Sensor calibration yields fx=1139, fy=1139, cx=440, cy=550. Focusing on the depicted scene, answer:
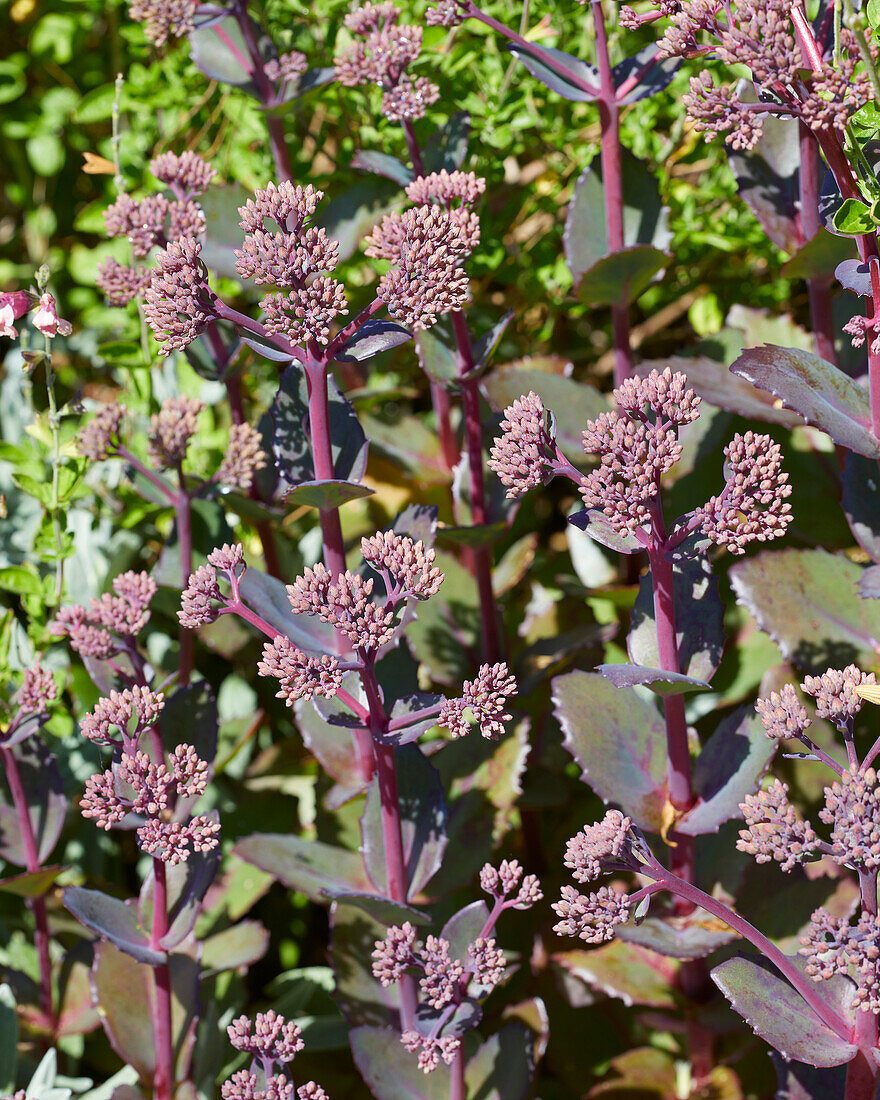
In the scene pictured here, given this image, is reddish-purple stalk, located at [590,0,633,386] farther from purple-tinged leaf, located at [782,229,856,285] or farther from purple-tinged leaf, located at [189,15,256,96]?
purple-tinged leaf, located at [189,15,256,96]

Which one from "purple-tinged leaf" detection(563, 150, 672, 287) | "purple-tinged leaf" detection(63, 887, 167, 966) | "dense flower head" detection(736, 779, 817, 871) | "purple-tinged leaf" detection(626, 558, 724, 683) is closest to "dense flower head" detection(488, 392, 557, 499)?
"purple-tinged leaf" detection(626, 558, 724, 683)

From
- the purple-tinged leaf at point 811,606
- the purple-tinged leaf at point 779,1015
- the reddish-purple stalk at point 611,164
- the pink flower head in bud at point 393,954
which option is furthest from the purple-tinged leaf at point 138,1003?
the reddish-purple stalk at point 611,164

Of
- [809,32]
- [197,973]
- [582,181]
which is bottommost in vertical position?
[197,973]

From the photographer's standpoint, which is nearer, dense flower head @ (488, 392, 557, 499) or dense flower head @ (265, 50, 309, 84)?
dense flower head @ (488, 392, 557, 499)

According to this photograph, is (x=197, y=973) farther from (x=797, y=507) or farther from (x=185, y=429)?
(x=797, y=507)

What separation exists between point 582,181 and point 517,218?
1.25 feet

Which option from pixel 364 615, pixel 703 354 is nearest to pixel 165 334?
pixel 364 615

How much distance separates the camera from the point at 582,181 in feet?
3.54

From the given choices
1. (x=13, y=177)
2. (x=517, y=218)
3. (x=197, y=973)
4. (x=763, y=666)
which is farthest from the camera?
(x=13, y=177)

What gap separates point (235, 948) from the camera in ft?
3.56

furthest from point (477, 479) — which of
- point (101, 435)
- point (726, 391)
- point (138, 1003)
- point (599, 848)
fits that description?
point (138, 1003)

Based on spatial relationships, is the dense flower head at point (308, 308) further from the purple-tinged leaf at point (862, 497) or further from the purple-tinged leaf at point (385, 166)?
the purple-tinged leaf at point (862, 497)

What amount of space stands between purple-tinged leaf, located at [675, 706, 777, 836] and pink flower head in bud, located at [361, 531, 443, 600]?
0.30m

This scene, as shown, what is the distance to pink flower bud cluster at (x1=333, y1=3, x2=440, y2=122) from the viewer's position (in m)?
0.96
